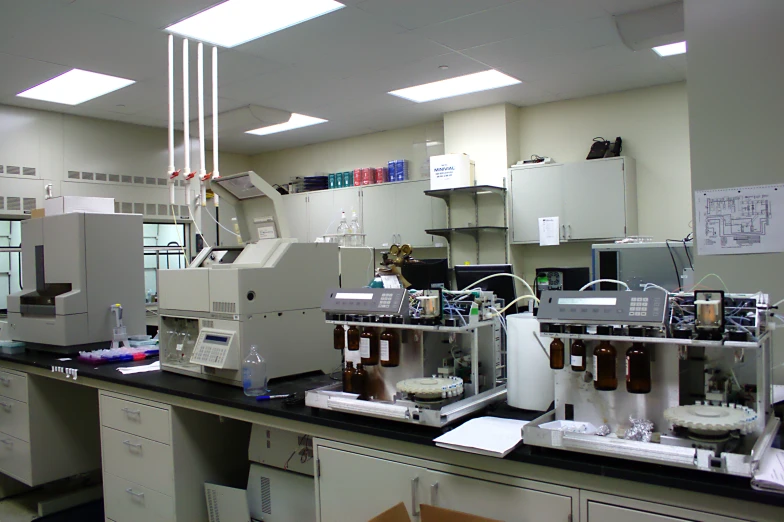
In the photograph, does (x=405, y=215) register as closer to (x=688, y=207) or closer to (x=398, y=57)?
(x=398, y=57)

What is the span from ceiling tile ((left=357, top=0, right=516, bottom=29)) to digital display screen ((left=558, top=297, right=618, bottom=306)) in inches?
89.4

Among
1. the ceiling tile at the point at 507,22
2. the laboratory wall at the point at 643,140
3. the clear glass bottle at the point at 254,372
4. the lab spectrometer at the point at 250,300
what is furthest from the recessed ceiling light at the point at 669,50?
the clear glass bottle at the point at 254,372

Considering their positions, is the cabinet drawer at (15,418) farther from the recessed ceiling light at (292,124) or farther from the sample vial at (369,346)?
the recessed ceiling light at (292,124)

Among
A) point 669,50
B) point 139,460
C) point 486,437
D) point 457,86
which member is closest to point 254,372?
point 139,460

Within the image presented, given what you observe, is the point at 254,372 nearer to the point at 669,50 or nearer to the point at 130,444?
the point at 130,444

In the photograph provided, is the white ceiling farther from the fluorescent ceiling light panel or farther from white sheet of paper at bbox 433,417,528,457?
white sheet of paper at bbox 433,417,528,457

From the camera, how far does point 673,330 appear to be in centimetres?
140

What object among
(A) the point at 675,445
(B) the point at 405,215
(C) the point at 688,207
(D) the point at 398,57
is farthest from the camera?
(B) the point at 405,215

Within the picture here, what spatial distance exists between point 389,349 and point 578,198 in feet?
11.6

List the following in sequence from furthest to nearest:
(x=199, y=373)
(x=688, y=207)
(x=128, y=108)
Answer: (x=128, y=108) < (x=688, y=207) < (x=199, y=373)

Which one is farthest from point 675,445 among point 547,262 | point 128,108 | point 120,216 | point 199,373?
point 128,108

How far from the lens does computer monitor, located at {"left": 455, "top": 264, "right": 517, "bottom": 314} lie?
124 inches

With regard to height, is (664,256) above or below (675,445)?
above

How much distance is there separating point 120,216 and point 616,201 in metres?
3.76
